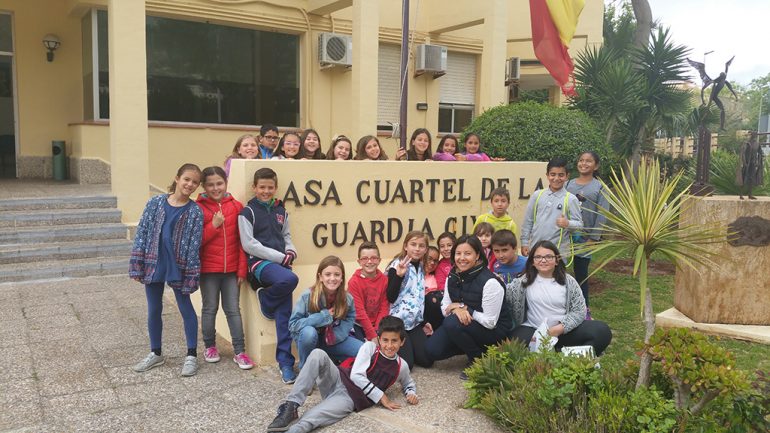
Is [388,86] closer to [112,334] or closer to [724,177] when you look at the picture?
[724,177]

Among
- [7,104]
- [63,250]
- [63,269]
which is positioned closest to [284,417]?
[63,269]

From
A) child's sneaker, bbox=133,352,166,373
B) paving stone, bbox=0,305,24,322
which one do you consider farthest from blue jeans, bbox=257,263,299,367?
paving stone, bbox=0,305,24,322

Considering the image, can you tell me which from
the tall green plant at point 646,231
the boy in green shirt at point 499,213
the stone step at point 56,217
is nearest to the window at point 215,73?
the stone step at point 56,217

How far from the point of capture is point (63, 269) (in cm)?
741

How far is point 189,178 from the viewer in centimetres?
456

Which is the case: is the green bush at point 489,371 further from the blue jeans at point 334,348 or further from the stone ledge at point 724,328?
the stone ledge at point 724,328

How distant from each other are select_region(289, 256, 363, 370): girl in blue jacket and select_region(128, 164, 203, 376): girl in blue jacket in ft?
2.81

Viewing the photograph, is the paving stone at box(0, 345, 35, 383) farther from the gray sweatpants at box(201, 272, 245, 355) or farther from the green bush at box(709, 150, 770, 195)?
the green bush at box(709, 150, 770, 195)

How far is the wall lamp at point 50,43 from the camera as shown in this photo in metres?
11.0

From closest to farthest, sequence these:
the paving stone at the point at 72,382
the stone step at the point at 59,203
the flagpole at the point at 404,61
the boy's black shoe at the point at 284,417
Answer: the boy's black shoe at the point at 284,417 → the paving stone at the point at 72,382 → the flagpole at the point at 404,61 → the stone step at the point at 59,203

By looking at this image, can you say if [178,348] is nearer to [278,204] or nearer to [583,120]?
[278,204]

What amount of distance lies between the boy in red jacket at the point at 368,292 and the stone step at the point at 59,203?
17.5 feet

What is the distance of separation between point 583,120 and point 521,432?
5.89m

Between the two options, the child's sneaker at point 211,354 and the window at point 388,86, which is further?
the window at point 388,86
